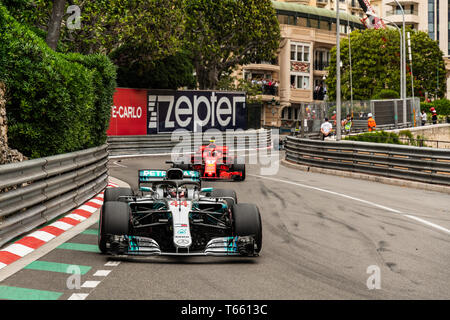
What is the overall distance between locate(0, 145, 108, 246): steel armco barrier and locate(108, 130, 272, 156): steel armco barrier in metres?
17.7

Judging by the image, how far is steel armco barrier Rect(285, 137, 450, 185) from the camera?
61.4 ft

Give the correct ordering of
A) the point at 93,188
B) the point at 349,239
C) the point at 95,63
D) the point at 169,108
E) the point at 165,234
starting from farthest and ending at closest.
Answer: the point at 169,108 < the point at 95,63 < the point at 93,188 < the point at 349,239 < the point at 165,234

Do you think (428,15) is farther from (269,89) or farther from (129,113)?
(129,113)

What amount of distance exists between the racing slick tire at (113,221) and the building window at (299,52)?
6714cm

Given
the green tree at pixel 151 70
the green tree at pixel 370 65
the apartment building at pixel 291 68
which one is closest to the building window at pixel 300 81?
the apartment building at pixel 291 68

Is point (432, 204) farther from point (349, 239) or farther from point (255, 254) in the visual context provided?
point (255, 254)

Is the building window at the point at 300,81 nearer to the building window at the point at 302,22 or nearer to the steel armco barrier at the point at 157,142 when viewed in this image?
the building window at the point at 302,22

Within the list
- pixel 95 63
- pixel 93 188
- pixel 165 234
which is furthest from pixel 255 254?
pixel 95 63

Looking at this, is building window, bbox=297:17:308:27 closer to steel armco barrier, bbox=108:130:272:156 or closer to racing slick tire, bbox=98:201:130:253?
steel armco barrier, bbox=108:130:272:156

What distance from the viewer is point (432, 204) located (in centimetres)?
1509

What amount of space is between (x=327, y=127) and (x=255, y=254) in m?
23.8

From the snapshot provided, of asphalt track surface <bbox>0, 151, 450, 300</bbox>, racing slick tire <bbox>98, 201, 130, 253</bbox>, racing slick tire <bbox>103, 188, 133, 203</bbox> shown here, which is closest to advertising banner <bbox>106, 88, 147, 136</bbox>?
asphalt track surface <bbox>0, 151, 450, 300</bbox>

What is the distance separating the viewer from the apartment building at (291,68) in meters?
72.4

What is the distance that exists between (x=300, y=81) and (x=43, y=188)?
216 ft
